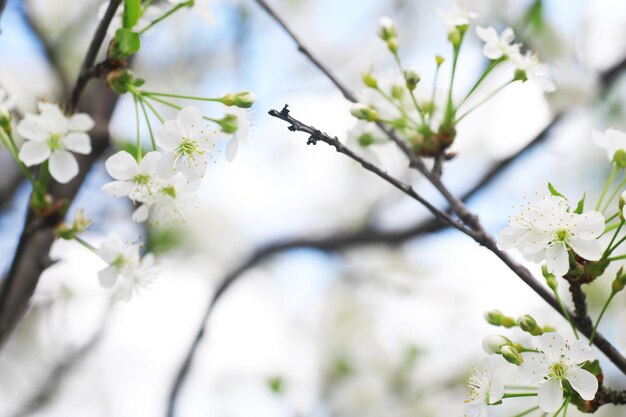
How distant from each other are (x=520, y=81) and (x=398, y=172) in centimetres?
275

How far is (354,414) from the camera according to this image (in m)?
3.55

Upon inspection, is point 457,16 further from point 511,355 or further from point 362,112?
point 511,355

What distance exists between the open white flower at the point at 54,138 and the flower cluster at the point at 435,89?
0.46 meters

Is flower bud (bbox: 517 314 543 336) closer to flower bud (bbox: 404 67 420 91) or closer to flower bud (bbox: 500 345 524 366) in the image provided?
flower bud (bbox: 500 345 524 366)

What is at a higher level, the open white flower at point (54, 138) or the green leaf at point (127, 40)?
the green leaf at point (127, 40)

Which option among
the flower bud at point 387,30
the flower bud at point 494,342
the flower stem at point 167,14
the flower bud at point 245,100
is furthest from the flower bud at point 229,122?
the flower bud at point 494,342

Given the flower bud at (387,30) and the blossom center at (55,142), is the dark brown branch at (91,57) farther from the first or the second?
the flower bud at (387,30)

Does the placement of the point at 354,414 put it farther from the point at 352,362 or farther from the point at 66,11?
the point at 66,11

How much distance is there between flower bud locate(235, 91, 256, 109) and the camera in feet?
3.53

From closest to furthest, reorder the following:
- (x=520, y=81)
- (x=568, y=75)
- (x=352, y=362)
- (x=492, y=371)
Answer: (x=492, y=371), (x=520, y=81), (x=568, y=75), (x=352, y=362)

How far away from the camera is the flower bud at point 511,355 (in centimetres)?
97

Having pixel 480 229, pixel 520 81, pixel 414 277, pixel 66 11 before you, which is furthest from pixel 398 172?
pixel 480 229

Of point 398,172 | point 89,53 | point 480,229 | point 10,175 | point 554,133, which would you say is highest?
point 89,53

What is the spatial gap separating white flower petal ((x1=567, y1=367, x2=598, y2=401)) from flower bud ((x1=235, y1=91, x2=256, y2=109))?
587mm
